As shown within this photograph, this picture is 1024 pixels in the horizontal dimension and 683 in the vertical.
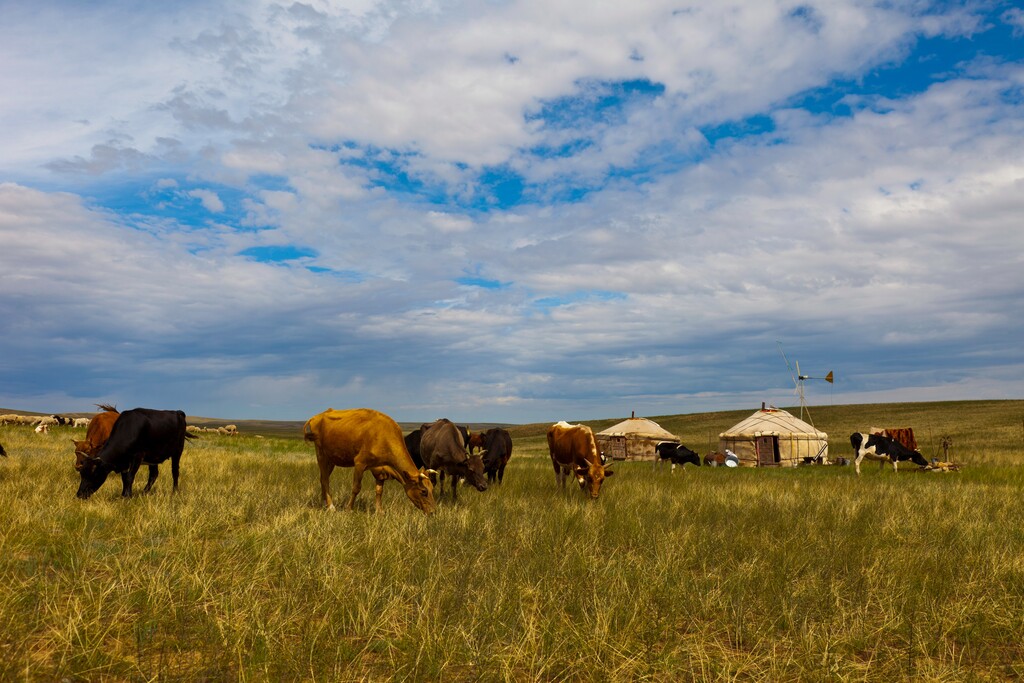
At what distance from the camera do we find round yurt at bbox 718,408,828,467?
42531mm

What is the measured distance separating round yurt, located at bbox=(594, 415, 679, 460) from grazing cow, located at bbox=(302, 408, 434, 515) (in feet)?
118

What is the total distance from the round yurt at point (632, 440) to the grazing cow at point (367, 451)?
35846 millimetres

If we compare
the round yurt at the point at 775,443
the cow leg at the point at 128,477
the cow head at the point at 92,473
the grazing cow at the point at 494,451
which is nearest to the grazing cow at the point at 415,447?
the grazing cow at the point at 494,451

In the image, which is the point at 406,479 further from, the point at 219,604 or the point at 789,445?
the point at 789,445

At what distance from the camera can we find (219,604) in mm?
5672

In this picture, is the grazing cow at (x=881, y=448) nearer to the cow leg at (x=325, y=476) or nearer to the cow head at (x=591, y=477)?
the cow head at (x=591, y=477)

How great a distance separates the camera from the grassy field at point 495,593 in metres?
4.82

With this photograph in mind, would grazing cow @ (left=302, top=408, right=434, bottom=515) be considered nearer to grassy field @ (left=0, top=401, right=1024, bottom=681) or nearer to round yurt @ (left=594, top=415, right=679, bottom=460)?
grassy field @ (left=0, top=401, right=1024, bottom=681)

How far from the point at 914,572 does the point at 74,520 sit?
11.4 metres

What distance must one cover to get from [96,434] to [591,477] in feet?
38.1

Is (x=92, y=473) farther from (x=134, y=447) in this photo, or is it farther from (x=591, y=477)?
(x=591, y=477)

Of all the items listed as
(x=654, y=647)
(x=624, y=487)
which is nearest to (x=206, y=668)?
(x=654, y=647)

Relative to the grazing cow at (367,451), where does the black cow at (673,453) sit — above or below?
below

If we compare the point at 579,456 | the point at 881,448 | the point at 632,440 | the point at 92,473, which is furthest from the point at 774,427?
the point at 92,473
